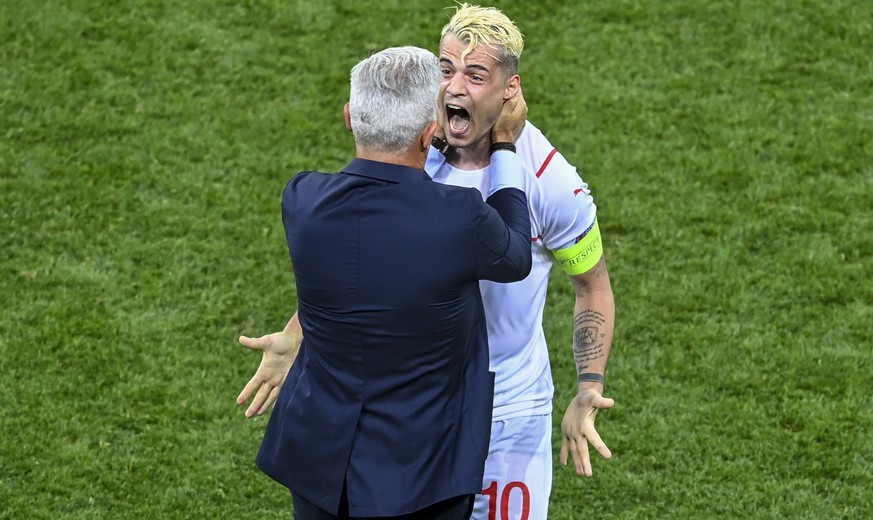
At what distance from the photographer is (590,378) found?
4.55 metres

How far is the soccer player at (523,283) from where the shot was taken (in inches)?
168

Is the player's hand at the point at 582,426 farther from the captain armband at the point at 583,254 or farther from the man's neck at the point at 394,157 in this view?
the man's neck at the point at 394,157

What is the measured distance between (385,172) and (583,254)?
1.13 meters

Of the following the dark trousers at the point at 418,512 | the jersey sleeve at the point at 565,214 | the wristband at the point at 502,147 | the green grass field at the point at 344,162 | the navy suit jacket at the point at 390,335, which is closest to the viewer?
the navy suit jacket at the point at 390,335

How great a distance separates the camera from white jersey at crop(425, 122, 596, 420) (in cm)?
437

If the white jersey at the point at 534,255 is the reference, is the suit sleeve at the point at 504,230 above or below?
above

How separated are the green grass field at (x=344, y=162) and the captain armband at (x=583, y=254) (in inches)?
84.5

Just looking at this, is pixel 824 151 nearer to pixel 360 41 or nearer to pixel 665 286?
pixel 665 286

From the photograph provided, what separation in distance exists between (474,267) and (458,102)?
88 cm

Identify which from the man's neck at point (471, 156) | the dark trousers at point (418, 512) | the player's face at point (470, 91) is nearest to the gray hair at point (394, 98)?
the player's face at point (470, 91)

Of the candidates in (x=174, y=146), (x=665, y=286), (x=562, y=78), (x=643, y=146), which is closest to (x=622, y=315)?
(x=665, y=286)

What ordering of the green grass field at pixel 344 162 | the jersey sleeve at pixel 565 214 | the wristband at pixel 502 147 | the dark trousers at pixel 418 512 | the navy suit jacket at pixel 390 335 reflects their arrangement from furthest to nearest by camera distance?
the green grass field at pixel 344 162
the jersey sleeve at pixel 565 214
the wristband at pixel 502 147
the dark trousers at pixel 418 512
the navy suit jacket at pixel 390 335

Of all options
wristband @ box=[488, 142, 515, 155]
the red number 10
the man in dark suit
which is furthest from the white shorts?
wristband @ box=[488, 142, 515, 155]

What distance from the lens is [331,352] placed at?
369 centimetres
